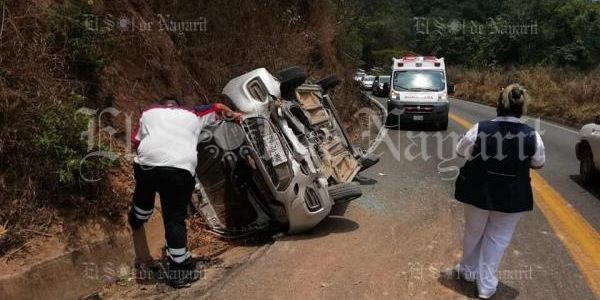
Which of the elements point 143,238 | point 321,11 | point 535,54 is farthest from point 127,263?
point 535,54

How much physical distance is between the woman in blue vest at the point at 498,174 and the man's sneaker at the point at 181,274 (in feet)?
8.33

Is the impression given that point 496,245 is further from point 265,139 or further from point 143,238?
point 143,238

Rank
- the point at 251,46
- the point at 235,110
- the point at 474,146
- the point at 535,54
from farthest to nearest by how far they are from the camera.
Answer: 1. the point at 535,54
2. the point at 251,46
3. the point at 235,110
4. the point at 474,146

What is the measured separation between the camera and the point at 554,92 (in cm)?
2694

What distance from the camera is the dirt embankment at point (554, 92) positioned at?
2173cm

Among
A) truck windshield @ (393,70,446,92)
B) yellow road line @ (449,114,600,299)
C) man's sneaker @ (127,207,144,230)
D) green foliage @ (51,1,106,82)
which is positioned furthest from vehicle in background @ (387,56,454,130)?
man's sneaker @ (127,207,144,230)

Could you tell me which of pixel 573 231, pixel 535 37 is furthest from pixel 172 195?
pixel 535 37

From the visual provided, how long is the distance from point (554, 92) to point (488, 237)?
25.0 meters

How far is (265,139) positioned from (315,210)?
3.17 feet

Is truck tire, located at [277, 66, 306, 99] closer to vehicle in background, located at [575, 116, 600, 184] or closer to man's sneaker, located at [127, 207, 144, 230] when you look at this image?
man's sneaker, located at [127, 207, 144, 230]

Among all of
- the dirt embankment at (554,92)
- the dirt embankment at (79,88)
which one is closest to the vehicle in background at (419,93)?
the dirt embankment at (554,92)

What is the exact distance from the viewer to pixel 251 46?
11.2 meters

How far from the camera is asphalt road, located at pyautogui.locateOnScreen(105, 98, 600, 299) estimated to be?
15.6ft

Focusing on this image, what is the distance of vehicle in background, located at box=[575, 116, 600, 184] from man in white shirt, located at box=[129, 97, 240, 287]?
6.26 meters
